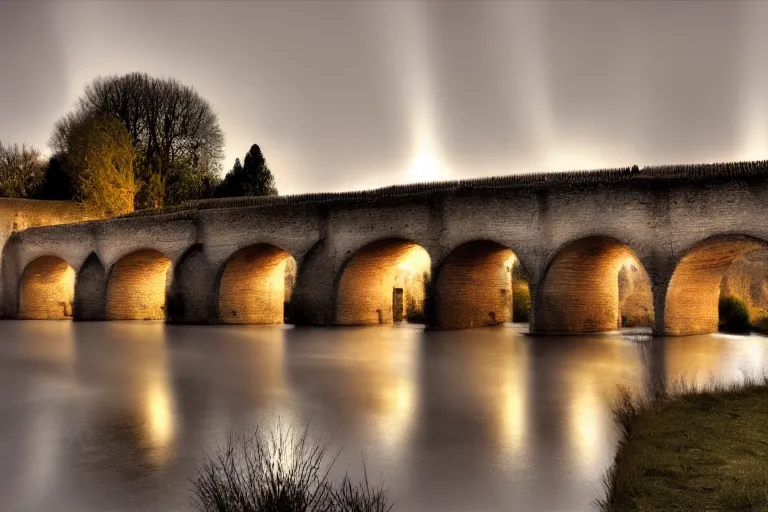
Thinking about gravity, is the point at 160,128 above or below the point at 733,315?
above

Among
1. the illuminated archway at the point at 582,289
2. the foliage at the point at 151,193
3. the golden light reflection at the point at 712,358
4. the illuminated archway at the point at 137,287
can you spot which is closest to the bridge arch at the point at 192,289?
the illuminated archway at the point at 137,287

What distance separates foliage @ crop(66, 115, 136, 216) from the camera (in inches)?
1515

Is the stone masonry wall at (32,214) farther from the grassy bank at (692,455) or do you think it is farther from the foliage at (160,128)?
the grassy bank at (692,455)

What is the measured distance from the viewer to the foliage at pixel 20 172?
50.5 metres

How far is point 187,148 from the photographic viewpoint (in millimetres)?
44688

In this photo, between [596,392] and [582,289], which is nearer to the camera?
[596,392]

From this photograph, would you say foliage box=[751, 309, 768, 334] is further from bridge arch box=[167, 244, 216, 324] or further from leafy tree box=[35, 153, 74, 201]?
leafy tree box=[35, 153, 74, 201]

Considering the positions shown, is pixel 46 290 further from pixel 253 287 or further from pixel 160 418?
pixel 160 418

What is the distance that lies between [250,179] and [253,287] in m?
23.6

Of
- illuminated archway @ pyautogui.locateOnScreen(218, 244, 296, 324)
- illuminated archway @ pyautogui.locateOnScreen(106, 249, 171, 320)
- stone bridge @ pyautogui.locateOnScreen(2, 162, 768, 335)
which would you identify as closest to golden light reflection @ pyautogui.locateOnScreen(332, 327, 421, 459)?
stone bridge @ pyautogui.locateOnScreen(2, 162, 768, 335)

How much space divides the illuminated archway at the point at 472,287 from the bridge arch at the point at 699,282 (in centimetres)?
567

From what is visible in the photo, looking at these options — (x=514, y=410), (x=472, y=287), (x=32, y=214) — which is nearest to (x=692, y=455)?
(x=514, y=410)

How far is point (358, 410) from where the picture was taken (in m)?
8.76

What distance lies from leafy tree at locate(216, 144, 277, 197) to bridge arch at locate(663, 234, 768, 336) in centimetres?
3520
